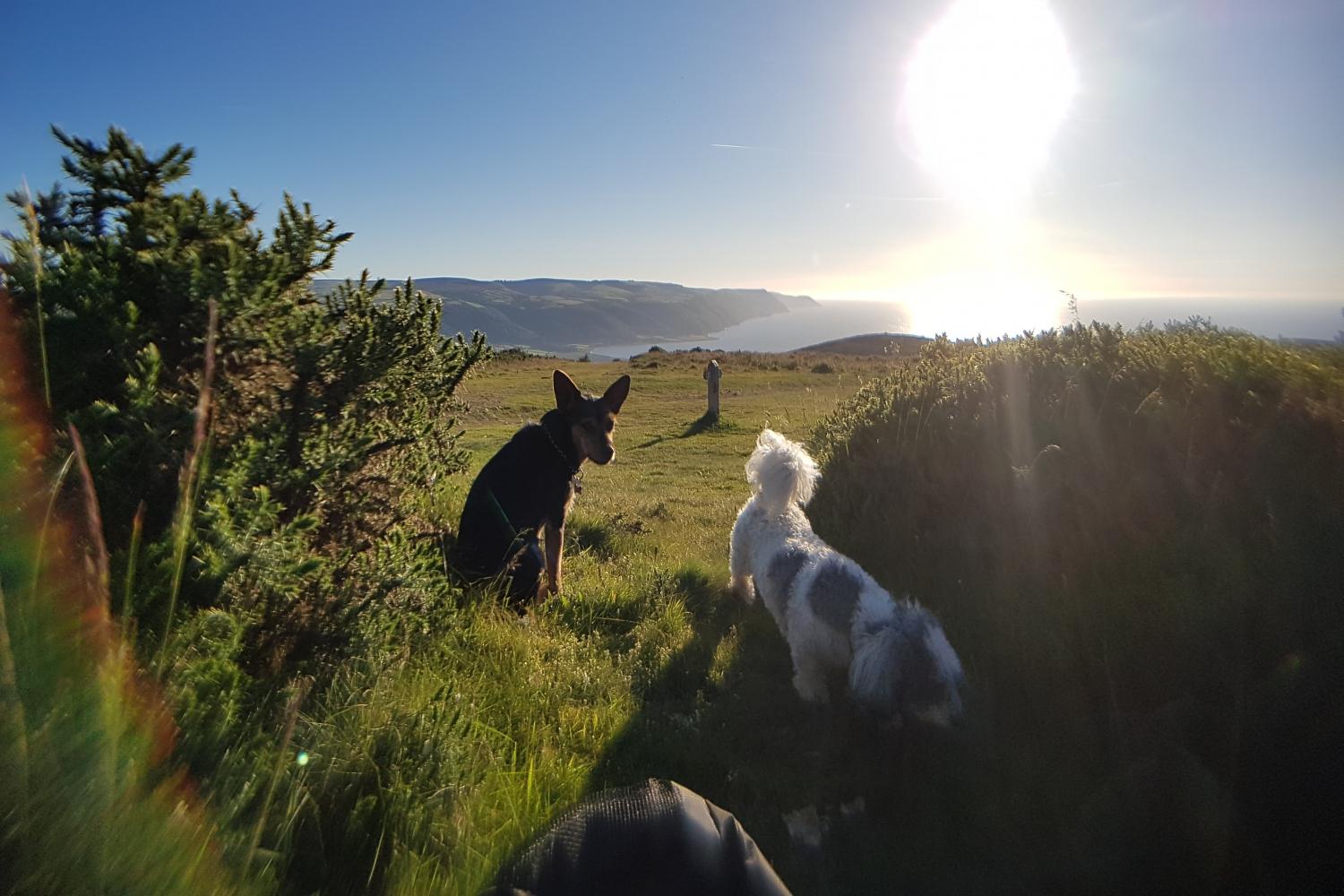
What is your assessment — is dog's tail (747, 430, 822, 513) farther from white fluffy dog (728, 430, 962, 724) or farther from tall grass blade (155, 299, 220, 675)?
tall grass blade (155, 299, 220, 675)

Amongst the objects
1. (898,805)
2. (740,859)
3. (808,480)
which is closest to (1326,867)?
(898,805)

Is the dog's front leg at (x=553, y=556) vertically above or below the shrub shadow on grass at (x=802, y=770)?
above

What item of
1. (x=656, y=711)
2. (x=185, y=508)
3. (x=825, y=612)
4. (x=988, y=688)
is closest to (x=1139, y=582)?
(x=988, y=688)

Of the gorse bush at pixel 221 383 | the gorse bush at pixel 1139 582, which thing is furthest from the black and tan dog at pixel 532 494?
the gorse bush at pixel 1139 582

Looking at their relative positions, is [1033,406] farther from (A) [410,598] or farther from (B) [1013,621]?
(A) [410,598]

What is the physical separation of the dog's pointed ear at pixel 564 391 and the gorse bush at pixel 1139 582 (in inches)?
110

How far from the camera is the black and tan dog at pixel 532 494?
5166 millimetres

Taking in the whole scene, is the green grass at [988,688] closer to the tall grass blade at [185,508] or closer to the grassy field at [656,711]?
the grassy field at [656,711]

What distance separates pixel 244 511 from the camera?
8.56 ft

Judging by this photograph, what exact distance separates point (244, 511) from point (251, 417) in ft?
1.57

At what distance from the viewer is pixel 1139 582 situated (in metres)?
4.30

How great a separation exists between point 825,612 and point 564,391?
3057mm

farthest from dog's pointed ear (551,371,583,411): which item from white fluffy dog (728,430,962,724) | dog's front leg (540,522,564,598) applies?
white fluffy dog (728,430,962,724)

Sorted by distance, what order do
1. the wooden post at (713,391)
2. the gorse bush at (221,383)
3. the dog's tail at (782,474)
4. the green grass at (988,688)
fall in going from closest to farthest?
the gorse bush at (221,383)
the green grass at (988,688)
the dog's tail at (782,474)
the wooden post at (713,391)
